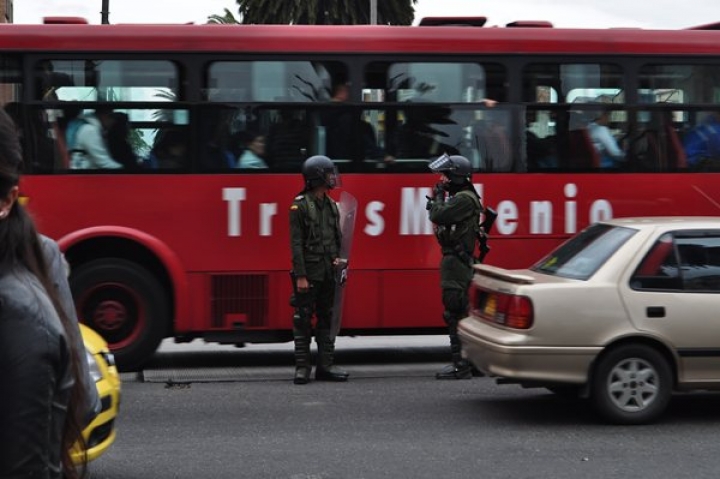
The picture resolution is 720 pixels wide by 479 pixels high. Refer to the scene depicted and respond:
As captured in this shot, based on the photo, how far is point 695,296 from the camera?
7.52 m

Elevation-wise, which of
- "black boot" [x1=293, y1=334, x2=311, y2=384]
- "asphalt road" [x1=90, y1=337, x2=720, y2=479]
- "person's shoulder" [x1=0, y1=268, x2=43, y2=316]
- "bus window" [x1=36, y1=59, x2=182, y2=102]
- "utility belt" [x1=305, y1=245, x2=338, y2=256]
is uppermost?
"bus window" [x1=36, y1=59, x2=182, y2=102]

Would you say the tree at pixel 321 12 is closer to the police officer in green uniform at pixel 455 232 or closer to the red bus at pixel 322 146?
the red bus at pixel 322 146

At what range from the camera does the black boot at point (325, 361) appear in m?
9.49

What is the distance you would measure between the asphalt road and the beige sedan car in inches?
12.4

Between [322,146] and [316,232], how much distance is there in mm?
1311

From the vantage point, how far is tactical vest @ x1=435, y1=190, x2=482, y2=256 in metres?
9.45

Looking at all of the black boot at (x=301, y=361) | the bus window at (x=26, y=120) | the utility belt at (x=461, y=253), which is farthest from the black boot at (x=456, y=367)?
the bus window at (x=26, y=120)

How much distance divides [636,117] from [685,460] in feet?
16.1

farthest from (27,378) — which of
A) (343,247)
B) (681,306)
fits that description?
(343,247)

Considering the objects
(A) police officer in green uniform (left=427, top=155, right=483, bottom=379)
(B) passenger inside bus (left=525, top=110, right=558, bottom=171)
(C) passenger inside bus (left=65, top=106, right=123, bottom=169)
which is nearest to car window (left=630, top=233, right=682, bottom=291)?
(A) police officer in green uniform (left=427, top=155, right=483, bottom=379)

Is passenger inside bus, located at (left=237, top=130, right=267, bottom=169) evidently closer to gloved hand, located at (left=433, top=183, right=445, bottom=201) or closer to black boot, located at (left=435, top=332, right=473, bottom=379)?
gloved hand, located at (left=433, top=183, right=445, bottom=201)

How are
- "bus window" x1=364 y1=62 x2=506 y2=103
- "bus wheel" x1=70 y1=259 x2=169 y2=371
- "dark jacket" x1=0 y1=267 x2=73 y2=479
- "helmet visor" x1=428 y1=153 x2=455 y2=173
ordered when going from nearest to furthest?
"dark jacket" x1=0 y1=267 x2=73 y2=479, "helmet visor" x1=428 y1=153 x2=455 y2=173, "bus wheel" x1=70 y1=259 x2=169 y2=371, "bus window" x1=364 y1=62 x2=506 y2=103

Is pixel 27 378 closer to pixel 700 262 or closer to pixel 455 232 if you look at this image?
pixel 700 262

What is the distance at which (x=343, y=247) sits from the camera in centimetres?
964
